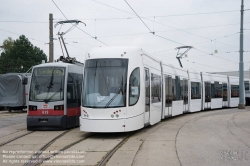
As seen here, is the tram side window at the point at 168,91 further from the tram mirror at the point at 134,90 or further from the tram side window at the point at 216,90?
the tram side window at the point at 216,90

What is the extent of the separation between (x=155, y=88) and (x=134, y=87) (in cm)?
325

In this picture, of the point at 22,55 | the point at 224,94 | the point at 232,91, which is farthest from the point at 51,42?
the point at 22,55

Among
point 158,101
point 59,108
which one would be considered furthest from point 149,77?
point 59,108

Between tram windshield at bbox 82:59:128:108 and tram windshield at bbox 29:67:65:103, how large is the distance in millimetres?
2432

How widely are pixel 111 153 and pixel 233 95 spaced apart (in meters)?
25.8

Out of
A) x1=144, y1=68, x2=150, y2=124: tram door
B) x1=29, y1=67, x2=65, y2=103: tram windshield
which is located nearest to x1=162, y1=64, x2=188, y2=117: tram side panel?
x1=144, y1=68, x2=150, y2=124: tram door

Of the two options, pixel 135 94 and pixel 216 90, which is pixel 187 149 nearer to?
pixel 135 94

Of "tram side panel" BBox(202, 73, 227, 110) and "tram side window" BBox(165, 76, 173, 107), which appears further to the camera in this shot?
"tram side panel" BBox(202, 73, 227, 110)

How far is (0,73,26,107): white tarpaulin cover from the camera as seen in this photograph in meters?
28.5

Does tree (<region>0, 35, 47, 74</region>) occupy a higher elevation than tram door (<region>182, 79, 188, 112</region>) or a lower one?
higher

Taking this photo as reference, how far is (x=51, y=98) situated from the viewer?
1475 centimetres

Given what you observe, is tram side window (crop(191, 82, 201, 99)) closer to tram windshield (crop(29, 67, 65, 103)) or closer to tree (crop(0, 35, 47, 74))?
tram windshield (crop(29, 67, 65, 103))

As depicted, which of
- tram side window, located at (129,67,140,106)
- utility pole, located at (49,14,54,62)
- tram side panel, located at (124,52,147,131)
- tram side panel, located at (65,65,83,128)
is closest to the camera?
tram side panel, located at (124,52,147,131)

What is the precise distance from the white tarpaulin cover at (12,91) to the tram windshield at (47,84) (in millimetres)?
14003
